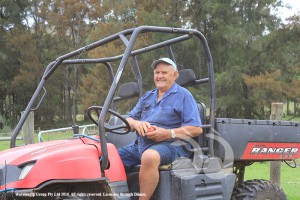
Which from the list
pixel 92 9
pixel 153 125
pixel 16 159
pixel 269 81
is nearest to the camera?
pixel 16 159

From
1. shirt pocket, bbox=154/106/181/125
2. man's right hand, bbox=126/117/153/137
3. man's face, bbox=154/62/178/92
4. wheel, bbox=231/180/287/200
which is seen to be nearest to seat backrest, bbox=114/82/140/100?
man's face, bbox=154/62/178/92

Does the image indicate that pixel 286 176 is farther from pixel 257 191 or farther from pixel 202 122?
pixel 202 122

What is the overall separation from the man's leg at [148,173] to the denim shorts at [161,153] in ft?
0.33

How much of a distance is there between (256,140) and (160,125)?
1.02m

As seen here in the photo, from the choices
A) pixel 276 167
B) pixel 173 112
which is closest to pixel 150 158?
pixel 173 112

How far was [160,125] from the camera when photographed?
14.0ft

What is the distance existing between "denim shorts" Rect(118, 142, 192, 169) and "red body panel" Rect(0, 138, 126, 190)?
353 millimetres

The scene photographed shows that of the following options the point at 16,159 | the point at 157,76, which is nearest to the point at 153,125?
the point at 157,76

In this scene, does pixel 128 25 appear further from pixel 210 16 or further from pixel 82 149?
pixel 82 149

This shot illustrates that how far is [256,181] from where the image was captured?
16.6 ft

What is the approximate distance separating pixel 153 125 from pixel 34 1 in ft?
117

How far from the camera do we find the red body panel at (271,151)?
473 centimetres

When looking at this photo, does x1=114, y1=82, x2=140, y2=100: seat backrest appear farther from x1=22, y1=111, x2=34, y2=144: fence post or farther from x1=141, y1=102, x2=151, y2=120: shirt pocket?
x1=22, y1=111, x2=34, y2=144: fence post

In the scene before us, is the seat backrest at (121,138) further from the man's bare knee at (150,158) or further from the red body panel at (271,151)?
the red body panel at (271,151)
